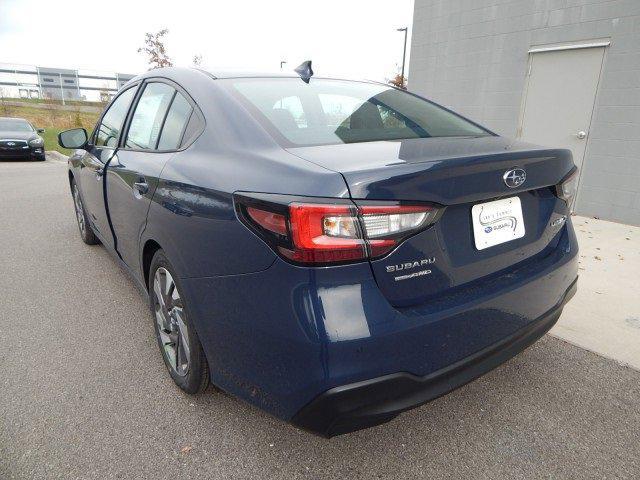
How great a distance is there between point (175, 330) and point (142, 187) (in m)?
0.75

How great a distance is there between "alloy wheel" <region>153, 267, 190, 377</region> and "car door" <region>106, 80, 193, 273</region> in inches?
12.5

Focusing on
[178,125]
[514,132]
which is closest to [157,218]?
[178,125]

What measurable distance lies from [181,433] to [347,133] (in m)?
1.50

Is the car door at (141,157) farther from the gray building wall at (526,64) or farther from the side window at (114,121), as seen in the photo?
the gray building wall at (526,64)

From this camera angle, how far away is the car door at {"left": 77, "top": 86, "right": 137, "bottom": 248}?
3.17 m

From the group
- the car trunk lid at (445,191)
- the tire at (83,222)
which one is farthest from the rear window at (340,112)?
the tire at (83,222)

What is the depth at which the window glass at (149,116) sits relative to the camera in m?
2.50

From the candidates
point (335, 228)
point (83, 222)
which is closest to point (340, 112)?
point (335, 228)

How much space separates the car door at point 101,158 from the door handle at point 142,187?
2.59 feet

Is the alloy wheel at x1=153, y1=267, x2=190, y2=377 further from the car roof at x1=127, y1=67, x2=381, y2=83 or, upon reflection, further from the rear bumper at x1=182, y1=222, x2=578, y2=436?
the car roof at x1=127, y1=67, x2=381, y2=83

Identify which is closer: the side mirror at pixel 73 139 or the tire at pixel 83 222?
the side mirror at pixel 73 139

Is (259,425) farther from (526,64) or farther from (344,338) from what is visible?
(526,64)

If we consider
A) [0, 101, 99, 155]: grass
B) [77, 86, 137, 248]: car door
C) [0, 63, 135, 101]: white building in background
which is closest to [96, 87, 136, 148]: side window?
[77, 86, 137, 248]: car door

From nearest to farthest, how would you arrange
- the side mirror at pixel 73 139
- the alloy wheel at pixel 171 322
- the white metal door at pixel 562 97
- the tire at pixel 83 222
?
the alloy wheel at pixel 171 322, the side mirror at pixel 73 139, the tire at pixel 83 222, the white metal door at pixel 562 97
